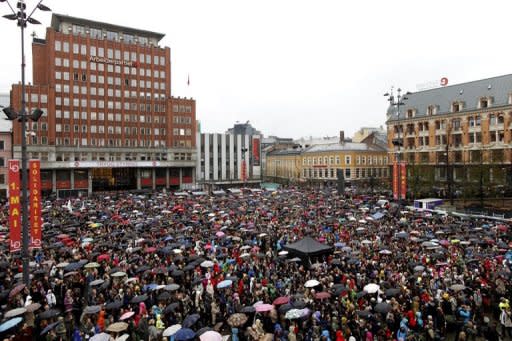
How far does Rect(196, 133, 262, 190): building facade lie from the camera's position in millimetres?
99250

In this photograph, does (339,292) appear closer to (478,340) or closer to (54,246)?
(478,340)

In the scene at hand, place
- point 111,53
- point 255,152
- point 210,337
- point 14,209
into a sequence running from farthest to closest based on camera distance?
point 255,152 < point 111,53 < point 14,209 < point 210,337

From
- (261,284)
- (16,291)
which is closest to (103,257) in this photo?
(16,291)

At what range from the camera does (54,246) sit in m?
23.0

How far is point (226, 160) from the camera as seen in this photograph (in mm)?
102500

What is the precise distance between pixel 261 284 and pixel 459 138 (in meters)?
57.9

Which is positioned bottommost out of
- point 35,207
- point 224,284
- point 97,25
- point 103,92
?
point 224,284

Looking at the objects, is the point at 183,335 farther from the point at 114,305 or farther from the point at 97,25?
the point at 97,25

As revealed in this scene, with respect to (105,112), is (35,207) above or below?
below

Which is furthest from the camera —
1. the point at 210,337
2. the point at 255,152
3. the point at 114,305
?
the point at 255,152

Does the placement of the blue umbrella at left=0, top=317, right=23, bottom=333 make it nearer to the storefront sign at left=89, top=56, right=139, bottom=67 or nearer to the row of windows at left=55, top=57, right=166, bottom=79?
the row of windows at left=55, top=57, right=166, bottom=79

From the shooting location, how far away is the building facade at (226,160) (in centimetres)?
9925

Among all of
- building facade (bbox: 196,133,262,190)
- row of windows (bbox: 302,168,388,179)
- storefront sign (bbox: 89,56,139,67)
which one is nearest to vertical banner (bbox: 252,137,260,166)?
building facade (bbox: 196,133,262,190)

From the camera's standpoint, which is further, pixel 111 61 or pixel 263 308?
pixel 111 61
